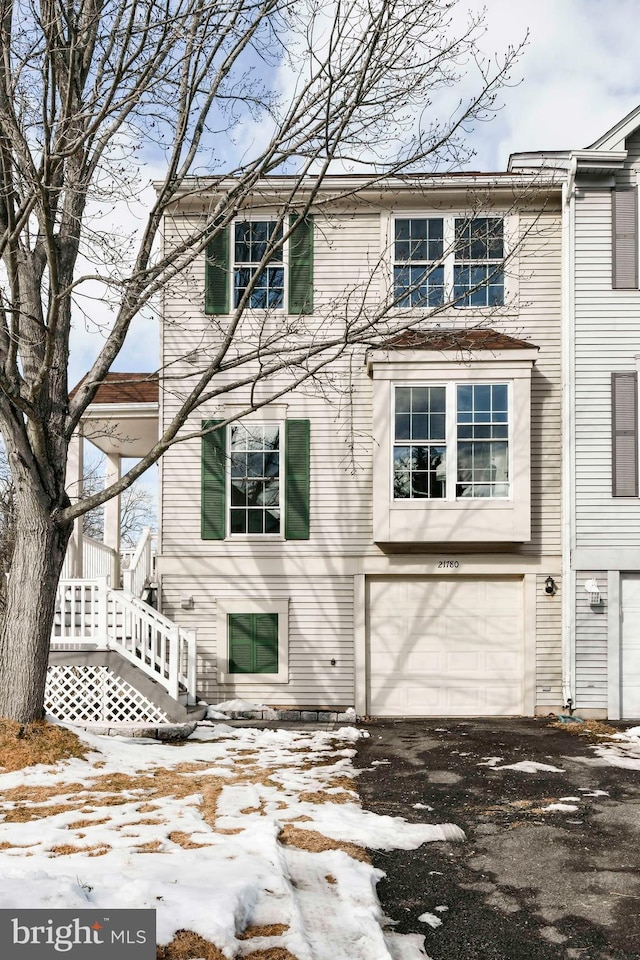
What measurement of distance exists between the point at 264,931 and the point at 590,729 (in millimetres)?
7315

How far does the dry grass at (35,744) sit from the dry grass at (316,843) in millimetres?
2813

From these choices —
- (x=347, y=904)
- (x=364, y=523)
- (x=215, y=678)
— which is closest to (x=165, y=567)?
(x=215, y=678)

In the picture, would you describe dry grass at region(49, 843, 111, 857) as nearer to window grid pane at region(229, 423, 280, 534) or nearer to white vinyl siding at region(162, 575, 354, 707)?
white vinyl siding at region(162, 575, 354, 707)

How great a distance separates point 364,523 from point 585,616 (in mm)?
3256

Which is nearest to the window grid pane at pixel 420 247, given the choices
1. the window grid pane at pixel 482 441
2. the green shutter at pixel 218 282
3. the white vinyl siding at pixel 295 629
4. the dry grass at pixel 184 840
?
the window grid pane at pixel 482 441

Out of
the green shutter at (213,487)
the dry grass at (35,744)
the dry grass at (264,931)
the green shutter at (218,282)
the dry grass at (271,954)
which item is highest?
the green shutter at (218,282)

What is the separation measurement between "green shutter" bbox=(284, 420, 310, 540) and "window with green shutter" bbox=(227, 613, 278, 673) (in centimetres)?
124

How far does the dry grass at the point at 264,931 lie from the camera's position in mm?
3574

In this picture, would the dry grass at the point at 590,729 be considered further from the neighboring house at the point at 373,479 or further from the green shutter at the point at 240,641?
the green shutter at the point at 240,641

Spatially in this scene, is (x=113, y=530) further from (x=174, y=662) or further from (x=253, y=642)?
(x=174, y=662)

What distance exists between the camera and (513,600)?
11555 mm

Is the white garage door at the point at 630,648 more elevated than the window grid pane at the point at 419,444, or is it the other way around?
the window grid pane at the point at 419,444

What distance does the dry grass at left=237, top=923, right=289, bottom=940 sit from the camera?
3.57 m

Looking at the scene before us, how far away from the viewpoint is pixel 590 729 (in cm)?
994
